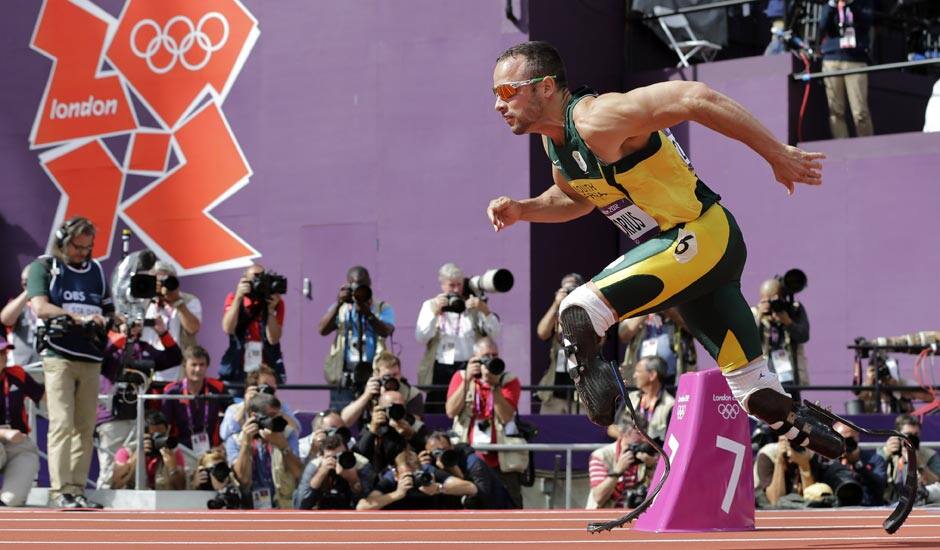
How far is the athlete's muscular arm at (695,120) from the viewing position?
5.88 m

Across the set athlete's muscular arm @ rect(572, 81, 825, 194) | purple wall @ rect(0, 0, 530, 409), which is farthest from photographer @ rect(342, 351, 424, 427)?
athlete's muscular arm @ rect(572, 81, 825, 194)

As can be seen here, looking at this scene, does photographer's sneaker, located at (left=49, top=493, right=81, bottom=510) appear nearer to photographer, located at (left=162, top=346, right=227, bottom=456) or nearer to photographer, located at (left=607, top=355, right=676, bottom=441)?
photographer, located at (left=162, top=346, right=227, bottom=456)

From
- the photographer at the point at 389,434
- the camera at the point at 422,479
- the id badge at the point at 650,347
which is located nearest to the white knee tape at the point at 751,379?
the camera at the point at 422,479

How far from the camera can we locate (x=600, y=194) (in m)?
6.48

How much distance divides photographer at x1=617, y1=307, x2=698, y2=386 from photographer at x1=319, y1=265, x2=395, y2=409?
1.90 m

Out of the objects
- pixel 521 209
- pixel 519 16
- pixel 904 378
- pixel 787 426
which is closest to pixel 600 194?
pixel 521 209

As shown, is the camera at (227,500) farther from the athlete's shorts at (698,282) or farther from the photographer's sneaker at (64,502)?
the athlete's shorts at (698,282)

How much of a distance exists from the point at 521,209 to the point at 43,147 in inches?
512

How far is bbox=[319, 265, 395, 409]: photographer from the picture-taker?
12.8 meters

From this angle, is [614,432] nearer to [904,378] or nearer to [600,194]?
[904,378]

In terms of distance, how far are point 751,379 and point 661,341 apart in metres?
6.60

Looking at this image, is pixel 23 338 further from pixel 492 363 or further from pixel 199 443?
pixel 492 363

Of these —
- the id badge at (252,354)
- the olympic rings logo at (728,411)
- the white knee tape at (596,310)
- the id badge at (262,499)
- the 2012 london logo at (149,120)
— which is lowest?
the id badge at (262,499)

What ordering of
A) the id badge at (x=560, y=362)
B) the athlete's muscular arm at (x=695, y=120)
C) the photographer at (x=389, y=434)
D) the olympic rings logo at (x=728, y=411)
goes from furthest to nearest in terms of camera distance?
1. the id badge at (x=560, y=362)
2. the photographer at (x=389, y=434)
3. the olympic rings logo at (x=728, y=411)
4. the athlete's muscular arm at (x=695, y=120)
